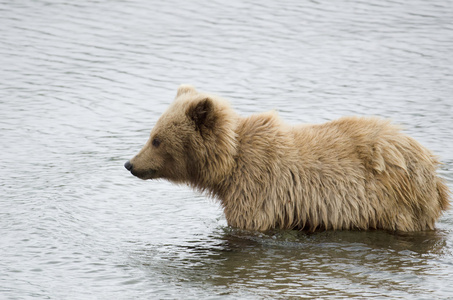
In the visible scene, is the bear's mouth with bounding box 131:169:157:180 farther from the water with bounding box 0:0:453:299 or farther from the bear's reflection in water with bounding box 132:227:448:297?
the bear's reflection in water with bounding box 132:227:448:297

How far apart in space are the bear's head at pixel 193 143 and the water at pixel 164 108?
0.67m

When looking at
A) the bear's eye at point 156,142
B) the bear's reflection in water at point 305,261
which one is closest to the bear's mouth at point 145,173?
the bear's eye at point 156,142

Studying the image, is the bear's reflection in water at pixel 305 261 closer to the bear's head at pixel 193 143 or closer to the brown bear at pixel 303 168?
the brown bear at pixel 303 168

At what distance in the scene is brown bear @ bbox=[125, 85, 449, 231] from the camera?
24.2 feet

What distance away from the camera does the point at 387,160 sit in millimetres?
7355

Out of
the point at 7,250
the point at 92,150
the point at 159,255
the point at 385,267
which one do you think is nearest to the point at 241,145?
the point at 159,255

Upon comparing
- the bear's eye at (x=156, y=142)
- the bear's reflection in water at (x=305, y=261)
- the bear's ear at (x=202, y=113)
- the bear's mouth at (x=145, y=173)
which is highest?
the bear's ear at (x=202, y=113)

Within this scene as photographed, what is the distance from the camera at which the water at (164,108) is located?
6.62 metres

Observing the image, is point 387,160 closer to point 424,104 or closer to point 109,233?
point 109,233

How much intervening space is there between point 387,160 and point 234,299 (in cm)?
229

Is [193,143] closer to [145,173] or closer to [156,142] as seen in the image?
[156,142]

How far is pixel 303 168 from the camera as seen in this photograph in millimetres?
7480

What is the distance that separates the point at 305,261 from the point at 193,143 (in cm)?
166

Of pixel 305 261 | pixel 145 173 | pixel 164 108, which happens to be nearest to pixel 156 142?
pixel 145 173
